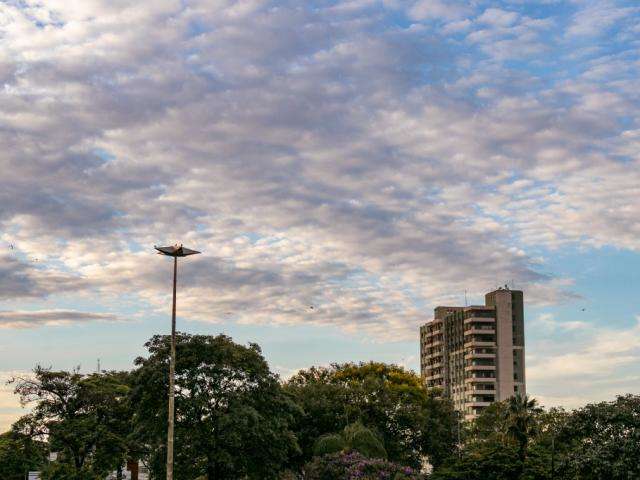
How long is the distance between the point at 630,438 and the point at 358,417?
31.5m

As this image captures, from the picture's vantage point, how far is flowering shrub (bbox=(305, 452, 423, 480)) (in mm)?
57188

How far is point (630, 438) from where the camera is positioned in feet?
171

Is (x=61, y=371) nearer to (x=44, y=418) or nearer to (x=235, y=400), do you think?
(x=44, y=418)

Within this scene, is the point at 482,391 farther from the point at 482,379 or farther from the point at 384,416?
the point at 384,416

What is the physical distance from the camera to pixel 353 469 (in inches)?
2264

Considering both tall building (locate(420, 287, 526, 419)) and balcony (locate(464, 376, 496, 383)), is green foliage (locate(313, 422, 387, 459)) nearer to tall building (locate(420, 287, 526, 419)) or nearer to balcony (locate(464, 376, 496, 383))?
tall building (locate(420, 287, 526, 419))

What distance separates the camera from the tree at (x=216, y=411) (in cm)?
5512

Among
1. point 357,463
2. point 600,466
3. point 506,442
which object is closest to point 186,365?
point 357,463

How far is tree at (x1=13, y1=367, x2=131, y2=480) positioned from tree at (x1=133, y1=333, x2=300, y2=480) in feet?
39.7

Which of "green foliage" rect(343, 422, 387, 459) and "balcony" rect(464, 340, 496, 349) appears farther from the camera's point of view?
"balcony" rect(464, 340, 496, 349)

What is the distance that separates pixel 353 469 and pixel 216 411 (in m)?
9.51

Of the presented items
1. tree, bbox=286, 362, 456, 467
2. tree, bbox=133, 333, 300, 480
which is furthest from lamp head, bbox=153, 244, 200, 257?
tree, bbox=286, 362, 456, 467

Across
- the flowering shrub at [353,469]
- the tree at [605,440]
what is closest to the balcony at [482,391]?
the tree at [605,440]

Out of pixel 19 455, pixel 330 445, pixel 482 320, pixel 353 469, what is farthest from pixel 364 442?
pixel 482 320
